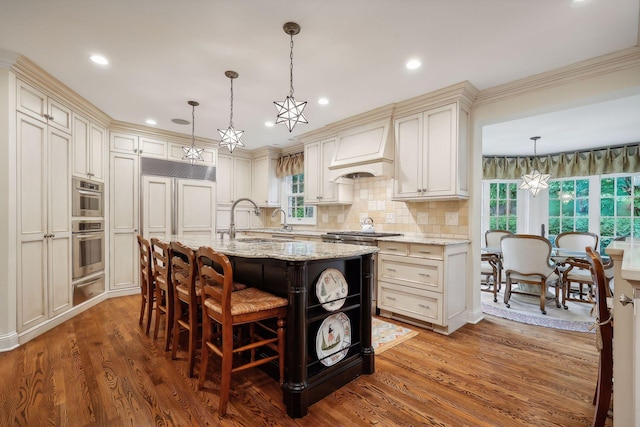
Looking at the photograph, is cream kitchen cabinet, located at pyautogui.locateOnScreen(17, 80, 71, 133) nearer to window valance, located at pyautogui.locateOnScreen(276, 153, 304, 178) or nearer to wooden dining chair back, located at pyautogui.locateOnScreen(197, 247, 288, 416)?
wooden dining chair back, located at pyautogui.locateOnScreen(197, 247, 288, 416)

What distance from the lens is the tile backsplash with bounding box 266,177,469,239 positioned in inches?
134

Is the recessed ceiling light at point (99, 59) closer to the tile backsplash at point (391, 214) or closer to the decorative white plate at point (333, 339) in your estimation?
the decorative white plate at point (333, 339)

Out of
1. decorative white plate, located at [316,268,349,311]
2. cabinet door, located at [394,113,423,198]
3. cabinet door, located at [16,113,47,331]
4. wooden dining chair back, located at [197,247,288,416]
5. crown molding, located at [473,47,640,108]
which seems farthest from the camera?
cabinet door, located at [394,113,423,198]

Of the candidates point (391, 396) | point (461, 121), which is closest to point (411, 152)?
point (461, 121)

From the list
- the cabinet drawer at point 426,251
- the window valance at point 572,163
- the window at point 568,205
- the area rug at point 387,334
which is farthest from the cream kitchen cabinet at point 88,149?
the window at point 568,205

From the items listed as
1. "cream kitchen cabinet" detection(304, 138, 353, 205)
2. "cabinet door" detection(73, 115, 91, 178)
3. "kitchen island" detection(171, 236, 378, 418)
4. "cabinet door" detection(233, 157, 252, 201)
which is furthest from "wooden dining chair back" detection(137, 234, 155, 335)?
"cabinet door" detection(233, 157, 252, 201)

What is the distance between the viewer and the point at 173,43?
234cm

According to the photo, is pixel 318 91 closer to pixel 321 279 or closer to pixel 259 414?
pixel 321 279

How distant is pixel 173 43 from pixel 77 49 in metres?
0.85

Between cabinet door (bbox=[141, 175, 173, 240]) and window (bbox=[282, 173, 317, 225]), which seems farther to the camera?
window (bbox=[282, 173, 317, 225])

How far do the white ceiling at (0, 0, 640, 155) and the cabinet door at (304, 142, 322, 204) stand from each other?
112 centimetres

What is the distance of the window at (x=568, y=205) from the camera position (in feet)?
17.9

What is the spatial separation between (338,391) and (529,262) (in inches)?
118

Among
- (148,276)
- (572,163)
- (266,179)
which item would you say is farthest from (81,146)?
(572,163)
